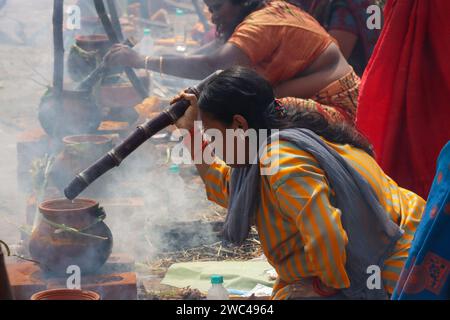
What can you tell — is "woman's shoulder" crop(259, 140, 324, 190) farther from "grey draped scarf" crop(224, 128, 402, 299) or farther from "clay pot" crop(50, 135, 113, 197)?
"clay pot" crop(50, 135, 113, 197)

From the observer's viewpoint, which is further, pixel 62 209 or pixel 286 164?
pixel 62 209

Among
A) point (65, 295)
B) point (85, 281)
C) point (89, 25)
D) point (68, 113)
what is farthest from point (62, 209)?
point (89, 25)

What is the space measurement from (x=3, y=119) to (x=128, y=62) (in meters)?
4.68

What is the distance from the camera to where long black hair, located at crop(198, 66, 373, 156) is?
3.27m

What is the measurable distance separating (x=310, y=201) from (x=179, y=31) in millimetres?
12233

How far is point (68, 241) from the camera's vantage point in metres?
4.42

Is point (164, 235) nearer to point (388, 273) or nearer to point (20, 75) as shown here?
point (388, 273)

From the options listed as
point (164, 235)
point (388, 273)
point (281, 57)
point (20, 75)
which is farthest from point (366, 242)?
point (20, 75)

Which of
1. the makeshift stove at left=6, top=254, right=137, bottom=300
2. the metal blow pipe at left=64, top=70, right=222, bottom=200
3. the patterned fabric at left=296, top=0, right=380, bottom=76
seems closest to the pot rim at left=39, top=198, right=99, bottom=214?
the makeshift stove at left=6, top=254, right=137, bottom=300

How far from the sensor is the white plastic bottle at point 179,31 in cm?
1265

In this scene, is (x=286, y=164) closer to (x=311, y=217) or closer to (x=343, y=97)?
(x=311, y=217)

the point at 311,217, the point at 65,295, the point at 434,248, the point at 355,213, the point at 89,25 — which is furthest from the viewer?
the point at 89,25

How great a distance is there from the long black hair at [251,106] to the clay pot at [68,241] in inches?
55.8

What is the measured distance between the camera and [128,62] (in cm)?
555
